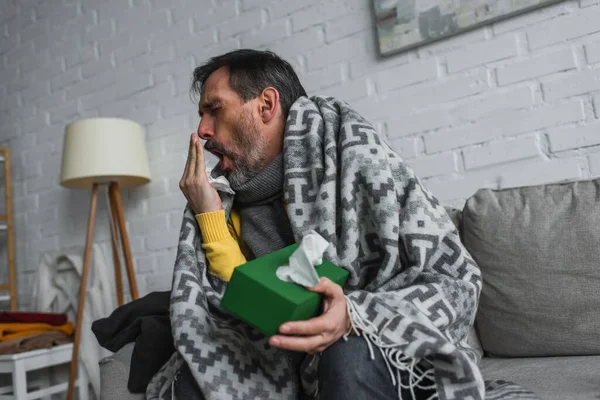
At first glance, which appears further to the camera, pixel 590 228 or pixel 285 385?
pixel 590 228

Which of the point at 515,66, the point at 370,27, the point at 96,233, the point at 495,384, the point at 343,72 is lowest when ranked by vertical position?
the point at 495,384

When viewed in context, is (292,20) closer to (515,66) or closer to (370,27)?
(370,27)


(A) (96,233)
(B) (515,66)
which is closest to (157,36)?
(A) (96,233)

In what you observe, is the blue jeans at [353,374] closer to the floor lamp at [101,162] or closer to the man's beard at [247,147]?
the man's beard at [247,147]

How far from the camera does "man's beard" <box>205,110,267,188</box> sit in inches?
50.9

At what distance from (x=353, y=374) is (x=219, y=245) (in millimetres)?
489

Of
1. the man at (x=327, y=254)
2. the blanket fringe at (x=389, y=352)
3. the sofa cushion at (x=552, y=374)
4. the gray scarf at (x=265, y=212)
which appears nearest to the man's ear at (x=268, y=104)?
the man at (x=327, y=254)

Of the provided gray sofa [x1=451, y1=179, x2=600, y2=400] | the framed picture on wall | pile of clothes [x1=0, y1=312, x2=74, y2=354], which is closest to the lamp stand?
pile of clothes [x1=0, y1=312, x2=74, y2=354]

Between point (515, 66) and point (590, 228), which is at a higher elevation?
point (515, 66)

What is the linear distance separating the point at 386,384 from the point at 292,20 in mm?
1449

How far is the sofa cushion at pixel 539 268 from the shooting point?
1.16m

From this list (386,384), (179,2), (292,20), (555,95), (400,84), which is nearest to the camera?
(386,384)

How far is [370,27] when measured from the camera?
176cm

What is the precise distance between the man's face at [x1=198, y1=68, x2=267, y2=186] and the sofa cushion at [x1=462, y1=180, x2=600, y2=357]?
0.57 metres
